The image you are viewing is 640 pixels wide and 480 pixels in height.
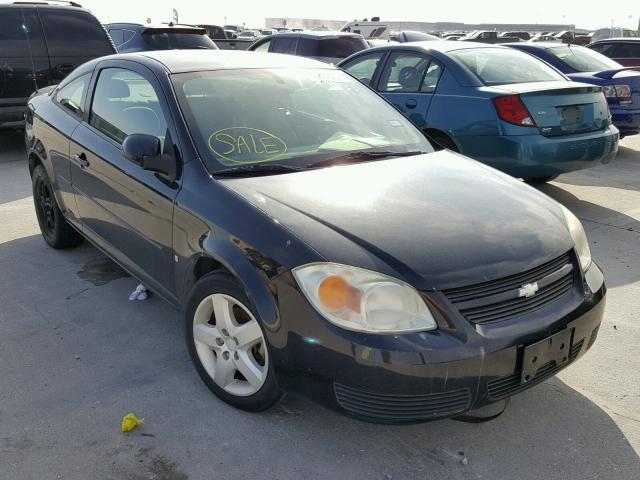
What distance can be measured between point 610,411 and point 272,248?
Result: 5.80 feet

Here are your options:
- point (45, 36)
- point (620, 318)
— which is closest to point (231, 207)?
point (620, 318)

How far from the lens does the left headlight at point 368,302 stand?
230 centimetres

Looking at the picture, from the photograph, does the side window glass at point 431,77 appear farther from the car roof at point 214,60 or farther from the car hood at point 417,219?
the car hood at point 417,219

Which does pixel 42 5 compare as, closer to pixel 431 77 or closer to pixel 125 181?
pixel 431 77

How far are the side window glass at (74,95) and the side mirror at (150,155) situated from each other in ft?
4.47

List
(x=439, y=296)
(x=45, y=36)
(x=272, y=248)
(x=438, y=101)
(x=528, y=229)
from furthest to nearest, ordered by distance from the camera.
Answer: (x=45, y=36), (x=438, y=101), (x=528, y=229), (x=272, y=248), (x=439, y=296)

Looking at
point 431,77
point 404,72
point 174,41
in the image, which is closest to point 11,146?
point 174,41

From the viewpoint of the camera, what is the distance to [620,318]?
3.77 metres

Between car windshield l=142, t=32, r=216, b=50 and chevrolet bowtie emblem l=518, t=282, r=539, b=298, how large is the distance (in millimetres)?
9506

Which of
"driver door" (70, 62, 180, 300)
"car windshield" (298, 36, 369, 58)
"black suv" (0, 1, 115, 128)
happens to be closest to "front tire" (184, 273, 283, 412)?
"driver door" (70, 62, 180, 300)

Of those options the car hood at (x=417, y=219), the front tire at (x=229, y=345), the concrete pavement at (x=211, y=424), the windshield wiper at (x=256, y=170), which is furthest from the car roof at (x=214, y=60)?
the concrete pavement at (x=211, y=424)

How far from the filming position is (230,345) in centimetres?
281

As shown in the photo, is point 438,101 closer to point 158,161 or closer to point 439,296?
point 158,161

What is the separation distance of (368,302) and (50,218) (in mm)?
3530
